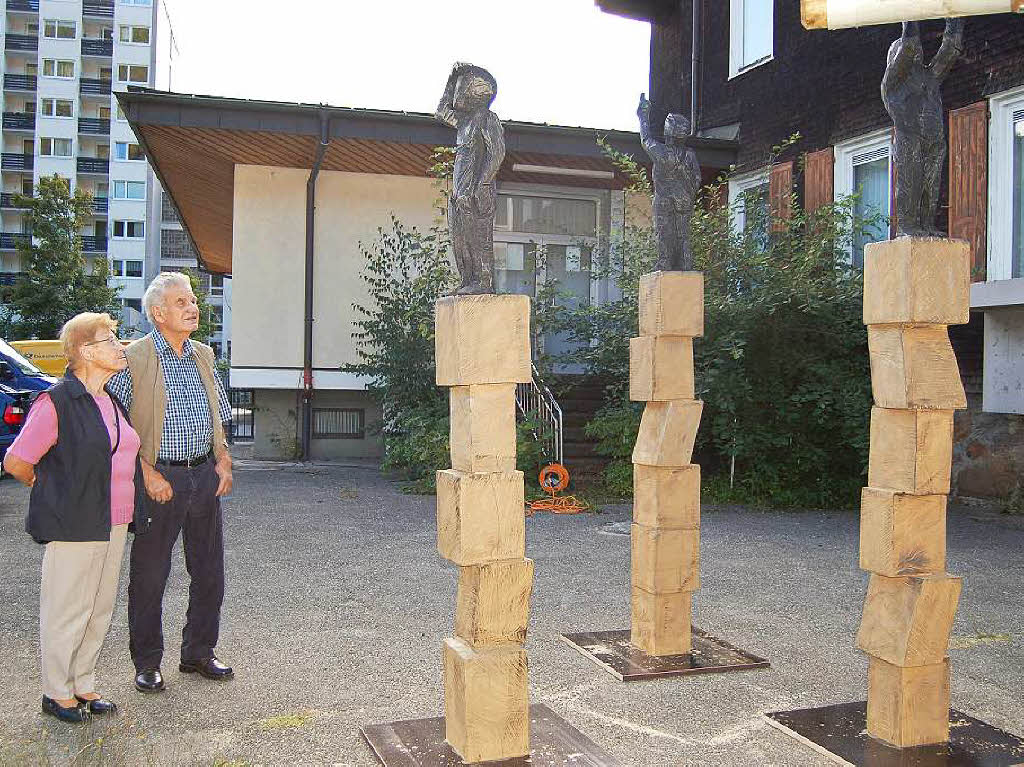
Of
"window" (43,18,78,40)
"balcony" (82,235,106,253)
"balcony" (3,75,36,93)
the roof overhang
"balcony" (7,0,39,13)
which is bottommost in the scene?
the roof overhang

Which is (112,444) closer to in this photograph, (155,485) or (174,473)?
(155,485)

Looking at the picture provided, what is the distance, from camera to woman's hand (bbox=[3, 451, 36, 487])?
13.8 feet

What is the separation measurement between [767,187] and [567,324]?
446 cm

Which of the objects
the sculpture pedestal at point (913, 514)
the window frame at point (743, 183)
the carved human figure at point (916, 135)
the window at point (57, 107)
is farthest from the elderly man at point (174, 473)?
the window at point (57, 107)

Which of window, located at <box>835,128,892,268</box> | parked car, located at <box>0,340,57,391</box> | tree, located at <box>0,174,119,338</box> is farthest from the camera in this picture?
tree, located at <box>0,174,119,338</box>

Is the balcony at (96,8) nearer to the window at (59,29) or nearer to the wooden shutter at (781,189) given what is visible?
the window at (59,29)

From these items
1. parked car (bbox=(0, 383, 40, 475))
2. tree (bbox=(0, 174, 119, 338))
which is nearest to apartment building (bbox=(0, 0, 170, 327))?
tree (bbox=(0, 174, 119, 338))

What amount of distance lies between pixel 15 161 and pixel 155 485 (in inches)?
2406

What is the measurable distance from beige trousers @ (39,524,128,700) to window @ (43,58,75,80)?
205 feet

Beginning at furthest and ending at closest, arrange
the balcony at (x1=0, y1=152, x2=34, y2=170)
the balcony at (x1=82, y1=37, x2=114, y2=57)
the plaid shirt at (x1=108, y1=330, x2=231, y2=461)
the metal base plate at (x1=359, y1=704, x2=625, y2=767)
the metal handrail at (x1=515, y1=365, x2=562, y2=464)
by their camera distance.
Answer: the balcony at (x1=82, y1=37, x2=114, y2=57)
the balcony at (x1=0, y1=152, x2=34, y2=170)
the metal handrail at (x1=515, y1=365, x2=562, y2=464)
the plaid shirt at (x1=108, y1=330, x2=231, y2=461)
the metal base plate at (x1=359, y1=704, x2=625, y2=767)

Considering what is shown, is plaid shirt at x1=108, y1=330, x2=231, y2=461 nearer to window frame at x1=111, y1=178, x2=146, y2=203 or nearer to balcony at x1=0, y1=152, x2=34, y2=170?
window frame at x1=111, y1=178, x2=146, y2=203

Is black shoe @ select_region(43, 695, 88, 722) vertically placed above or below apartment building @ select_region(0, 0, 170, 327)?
below

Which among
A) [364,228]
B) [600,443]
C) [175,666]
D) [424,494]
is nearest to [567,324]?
[600,443]

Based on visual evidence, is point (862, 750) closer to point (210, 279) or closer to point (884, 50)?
point (884, 50)
